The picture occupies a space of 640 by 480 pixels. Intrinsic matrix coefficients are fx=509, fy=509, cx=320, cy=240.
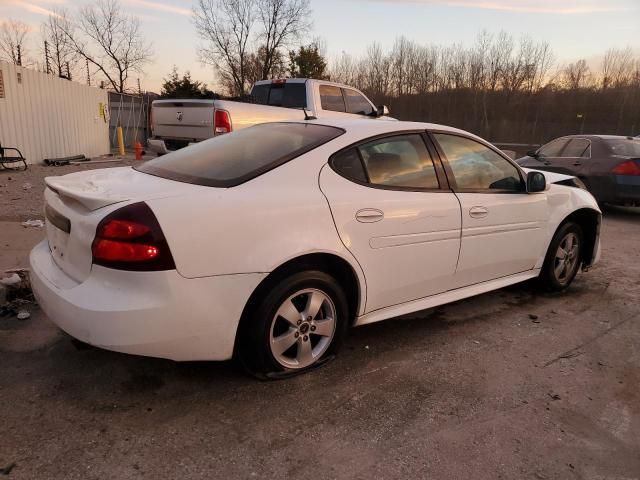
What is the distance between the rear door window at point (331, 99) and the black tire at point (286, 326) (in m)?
7.37

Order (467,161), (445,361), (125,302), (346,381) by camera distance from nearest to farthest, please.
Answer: (125,302) → (346,381) → (445,361) → (467,161)

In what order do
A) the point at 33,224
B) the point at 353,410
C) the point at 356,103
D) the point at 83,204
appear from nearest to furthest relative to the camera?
the point at 83,204 < the point at 353,410 < the point at 33,224 < the point at 356,103

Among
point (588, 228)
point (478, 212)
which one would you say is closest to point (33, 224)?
point (478, 212)

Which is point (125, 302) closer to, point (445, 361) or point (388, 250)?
point (388, 250)

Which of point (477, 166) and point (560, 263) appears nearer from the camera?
point (477, 166)

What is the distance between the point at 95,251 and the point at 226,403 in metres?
1.06

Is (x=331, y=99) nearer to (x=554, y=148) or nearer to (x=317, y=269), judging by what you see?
(x=554, y=148)

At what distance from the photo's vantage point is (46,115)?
14.3 meters

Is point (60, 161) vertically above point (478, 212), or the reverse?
point (478, 212)

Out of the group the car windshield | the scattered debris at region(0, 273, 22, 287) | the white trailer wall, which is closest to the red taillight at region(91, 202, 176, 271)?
the scattered debris at region(0, 273, 22, 287)

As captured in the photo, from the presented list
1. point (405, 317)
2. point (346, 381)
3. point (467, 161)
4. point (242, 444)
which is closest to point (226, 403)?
point (242, 444)

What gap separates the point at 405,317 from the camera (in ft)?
13.6

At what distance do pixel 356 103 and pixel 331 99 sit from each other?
80cm

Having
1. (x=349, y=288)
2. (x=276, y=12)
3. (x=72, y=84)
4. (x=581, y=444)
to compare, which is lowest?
(x=581, y=444)
